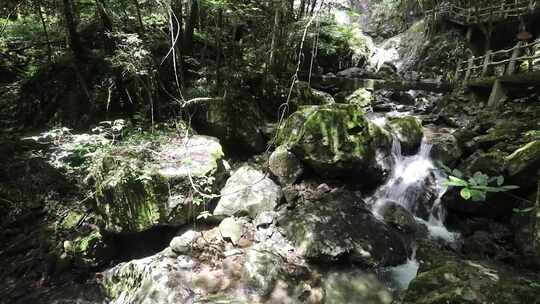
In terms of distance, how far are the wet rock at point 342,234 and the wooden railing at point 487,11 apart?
41.6ft

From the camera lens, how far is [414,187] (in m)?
7.16

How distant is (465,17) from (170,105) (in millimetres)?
16951

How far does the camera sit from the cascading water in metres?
6.51

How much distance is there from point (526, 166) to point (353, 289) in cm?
380

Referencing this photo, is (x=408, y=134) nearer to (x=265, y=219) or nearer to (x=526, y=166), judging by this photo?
(x=526, y=166)

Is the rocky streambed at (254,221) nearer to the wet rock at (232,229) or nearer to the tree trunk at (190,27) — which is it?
the wet rock at (232,229)

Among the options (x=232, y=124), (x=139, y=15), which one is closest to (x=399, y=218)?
(x=232, y=124)

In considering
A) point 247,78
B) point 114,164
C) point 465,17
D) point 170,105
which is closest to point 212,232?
point 114,164

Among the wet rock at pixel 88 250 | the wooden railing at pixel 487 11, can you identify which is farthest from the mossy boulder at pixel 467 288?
the wooden railing at pixel 487 11

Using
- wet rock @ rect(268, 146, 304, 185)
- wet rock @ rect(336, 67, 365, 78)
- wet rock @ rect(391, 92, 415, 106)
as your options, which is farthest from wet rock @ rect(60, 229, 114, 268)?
wet rock @ rect(336, 67, 365, 78)

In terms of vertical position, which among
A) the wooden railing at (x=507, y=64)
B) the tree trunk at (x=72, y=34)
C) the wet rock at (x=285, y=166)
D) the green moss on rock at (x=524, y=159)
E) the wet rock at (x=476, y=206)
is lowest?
the wet rock at (x=476, y=206)

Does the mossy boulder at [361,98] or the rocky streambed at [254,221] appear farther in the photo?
the mossy boulder at [361,98]

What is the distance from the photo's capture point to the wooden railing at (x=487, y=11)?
1328 cm

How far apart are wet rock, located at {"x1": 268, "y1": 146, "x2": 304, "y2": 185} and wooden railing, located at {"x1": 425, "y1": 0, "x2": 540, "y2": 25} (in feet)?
40.5
